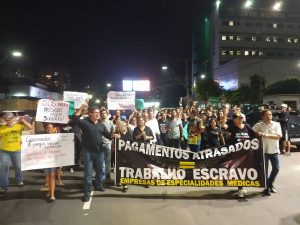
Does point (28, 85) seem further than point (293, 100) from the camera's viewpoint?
Yes

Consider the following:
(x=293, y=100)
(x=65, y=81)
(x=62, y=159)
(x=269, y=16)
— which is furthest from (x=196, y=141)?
(x=65, y=81)

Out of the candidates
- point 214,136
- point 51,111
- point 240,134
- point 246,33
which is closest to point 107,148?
point 51,111

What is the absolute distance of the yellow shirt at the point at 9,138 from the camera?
8352mm

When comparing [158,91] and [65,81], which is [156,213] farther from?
[65,81]

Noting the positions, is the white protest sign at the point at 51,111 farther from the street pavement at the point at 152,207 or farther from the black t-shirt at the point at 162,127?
the black t-shirt at the point at 162,127

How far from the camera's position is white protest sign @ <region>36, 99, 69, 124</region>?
8070 mm

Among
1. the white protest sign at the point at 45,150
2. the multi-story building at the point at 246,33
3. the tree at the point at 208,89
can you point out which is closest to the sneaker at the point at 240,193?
the white protest sign at the point at 45,150

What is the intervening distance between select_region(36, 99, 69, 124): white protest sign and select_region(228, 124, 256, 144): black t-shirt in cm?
371

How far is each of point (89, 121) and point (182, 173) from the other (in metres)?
2.22

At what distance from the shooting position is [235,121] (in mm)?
8266

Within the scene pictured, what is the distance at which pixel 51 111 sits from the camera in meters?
8.25

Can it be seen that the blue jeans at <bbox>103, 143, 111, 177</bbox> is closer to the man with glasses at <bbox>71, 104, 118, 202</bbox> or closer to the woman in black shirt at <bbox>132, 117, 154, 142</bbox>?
the woman in black shirt at <bbox>132, 117, 154, 142</bbox>

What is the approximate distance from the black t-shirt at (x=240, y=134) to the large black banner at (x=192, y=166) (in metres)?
0.24

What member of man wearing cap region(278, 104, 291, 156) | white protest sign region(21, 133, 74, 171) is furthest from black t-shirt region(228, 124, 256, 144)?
man wearing cap region(278, 104, 291, 156)
